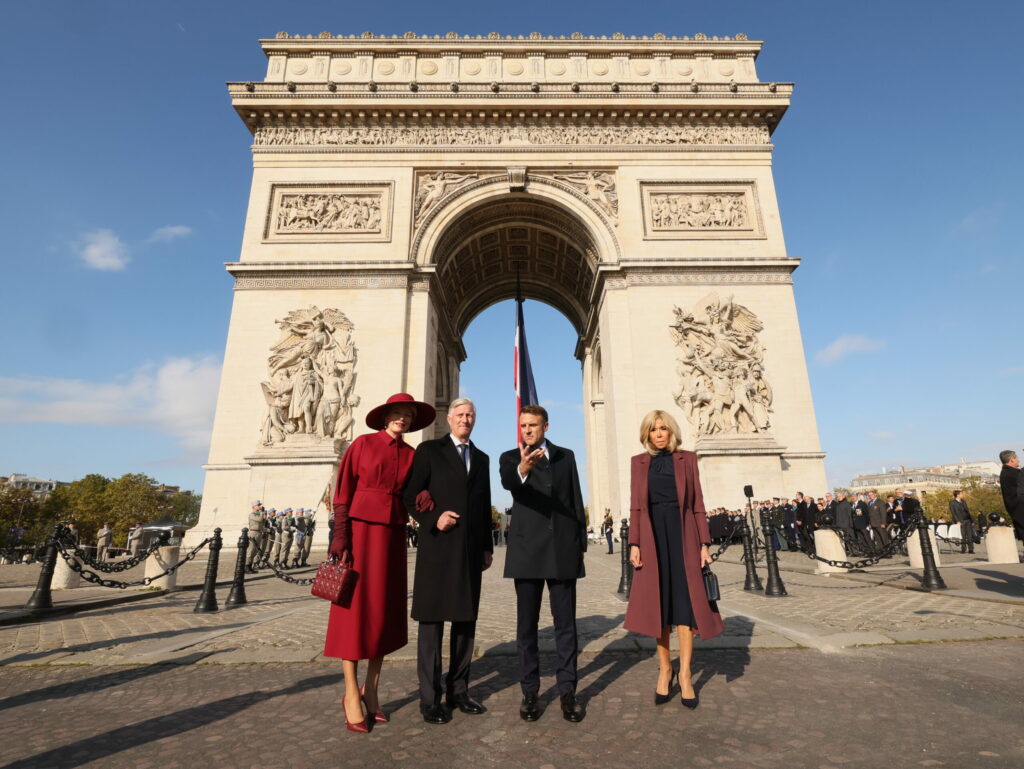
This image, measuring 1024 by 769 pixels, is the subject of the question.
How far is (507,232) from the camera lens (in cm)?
2050

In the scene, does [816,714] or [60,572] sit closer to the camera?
[816,714]

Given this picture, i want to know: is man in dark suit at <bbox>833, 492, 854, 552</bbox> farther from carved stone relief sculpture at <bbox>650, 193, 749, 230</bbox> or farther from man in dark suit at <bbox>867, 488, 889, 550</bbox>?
carved stone relief sculpture at <bbox>650, 193, 749, 230</bbox>

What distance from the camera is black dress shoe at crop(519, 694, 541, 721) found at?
257 cm

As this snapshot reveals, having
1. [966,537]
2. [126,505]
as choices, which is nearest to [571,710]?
[966,537]

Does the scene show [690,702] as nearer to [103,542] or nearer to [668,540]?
[668,540]

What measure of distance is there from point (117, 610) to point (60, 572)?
3332 mm

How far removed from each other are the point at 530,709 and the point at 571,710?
0.20 metres

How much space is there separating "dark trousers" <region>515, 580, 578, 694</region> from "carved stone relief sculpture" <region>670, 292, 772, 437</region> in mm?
13142

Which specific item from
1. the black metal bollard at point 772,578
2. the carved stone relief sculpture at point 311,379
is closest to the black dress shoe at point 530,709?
the black metal bollard at point 772,578

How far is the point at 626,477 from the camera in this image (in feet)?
49.6

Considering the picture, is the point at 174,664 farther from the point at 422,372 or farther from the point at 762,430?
the point at 762,430

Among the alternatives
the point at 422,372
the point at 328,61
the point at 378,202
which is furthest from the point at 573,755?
the point at 328,61

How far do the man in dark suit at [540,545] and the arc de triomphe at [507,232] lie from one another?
12.1 metres

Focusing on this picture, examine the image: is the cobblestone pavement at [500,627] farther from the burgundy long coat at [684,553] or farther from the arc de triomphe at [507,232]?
the arc de triomphe at [507,232]
